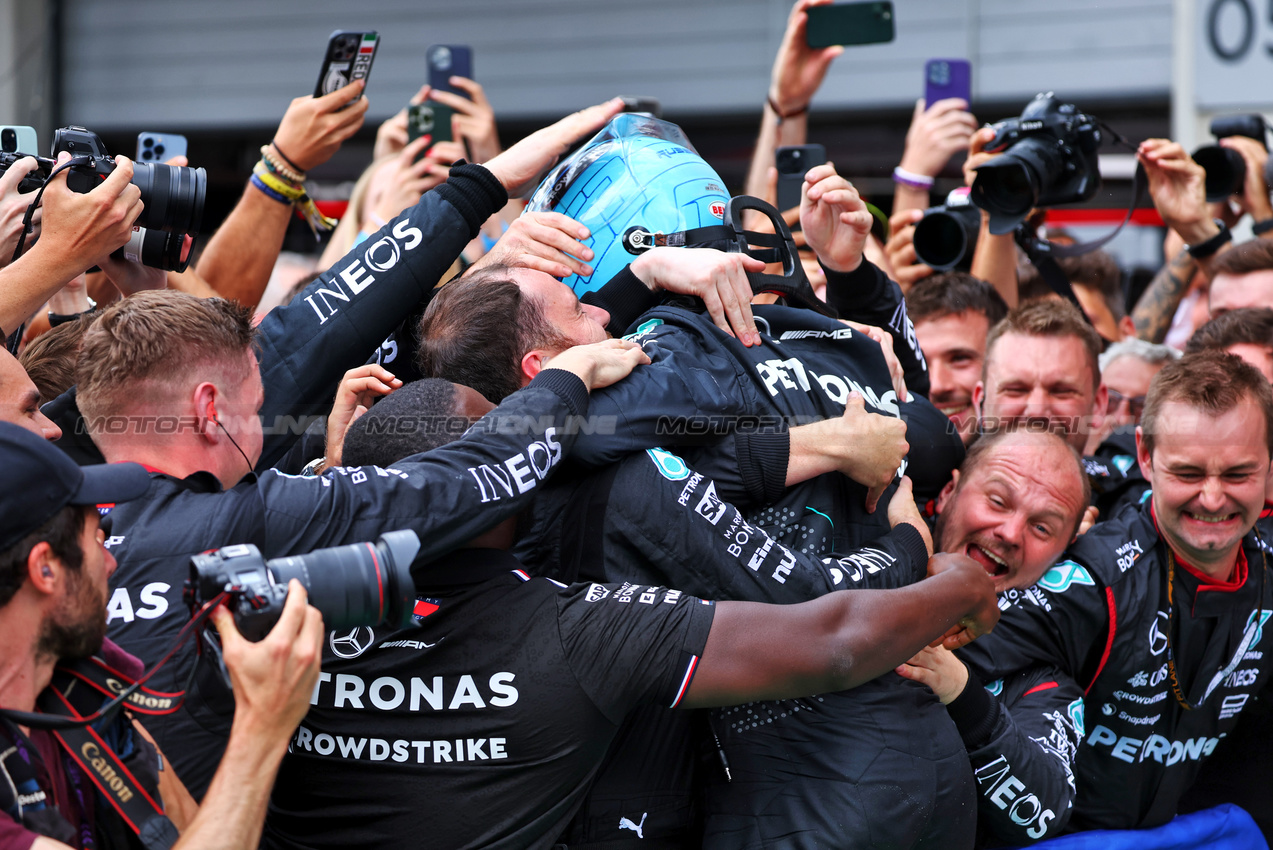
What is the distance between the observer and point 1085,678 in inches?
125

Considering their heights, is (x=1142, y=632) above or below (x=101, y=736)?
below

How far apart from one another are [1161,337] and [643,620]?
14.5 ft

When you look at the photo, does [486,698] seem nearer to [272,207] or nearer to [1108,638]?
[1108,638]

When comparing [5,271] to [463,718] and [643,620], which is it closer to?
[463,718]

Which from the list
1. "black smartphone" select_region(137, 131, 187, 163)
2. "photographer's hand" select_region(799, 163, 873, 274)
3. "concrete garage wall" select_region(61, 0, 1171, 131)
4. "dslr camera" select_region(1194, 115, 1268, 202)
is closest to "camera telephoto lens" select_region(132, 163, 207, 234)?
"black smartphone" select_region(137, 131, 187, 163)

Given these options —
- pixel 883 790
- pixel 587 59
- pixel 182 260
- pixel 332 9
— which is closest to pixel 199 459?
→ pixel 182 260

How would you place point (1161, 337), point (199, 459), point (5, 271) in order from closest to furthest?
point (199, 459)
point (5, 271)
point (1161, 337)

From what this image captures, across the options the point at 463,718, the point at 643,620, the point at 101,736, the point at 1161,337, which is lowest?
the point at 1161,337

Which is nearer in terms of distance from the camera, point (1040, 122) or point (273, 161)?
point (273, 161)

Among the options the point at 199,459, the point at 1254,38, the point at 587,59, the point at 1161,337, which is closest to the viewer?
the point at 199,459

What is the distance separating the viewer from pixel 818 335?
288 cm

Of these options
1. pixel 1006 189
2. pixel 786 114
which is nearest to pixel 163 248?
pixel 786 114

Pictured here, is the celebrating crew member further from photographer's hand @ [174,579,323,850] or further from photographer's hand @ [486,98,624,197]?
photographer's hand @ [486,98,624,197]

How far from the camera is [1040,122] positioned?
14.1 ft
